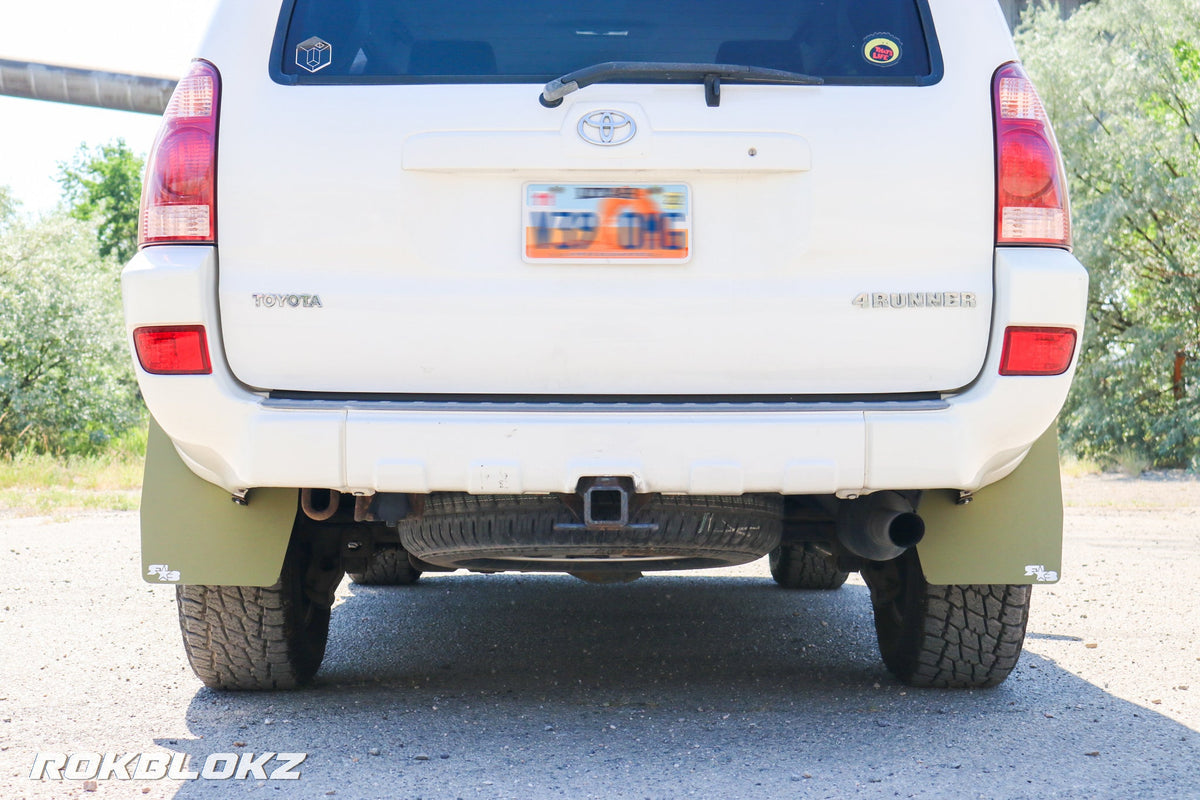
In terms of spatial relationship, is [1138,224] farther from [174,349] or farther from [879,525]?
[174,349]

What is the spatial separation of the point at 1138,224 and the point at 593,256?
16325 mm

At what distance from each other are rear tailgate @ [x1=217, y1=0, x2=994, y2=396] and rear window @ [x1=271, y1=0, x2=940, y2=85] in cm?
15

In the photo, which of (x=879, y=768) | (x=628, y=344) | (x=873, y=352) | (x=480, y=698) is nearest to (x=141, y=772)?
(x=480, y=698)

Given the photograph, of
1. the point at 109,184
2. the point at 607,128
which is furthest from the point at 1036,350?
the point at 109,184

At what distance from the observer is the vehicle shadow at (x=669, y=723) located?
2.67m

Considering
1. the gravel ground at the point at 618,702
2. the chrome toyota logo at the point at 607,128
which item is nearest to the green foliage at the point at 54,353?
the gravel ground at the point at 618,702

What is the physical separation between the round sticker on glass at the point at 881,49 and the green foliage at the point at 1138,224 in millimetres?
14327

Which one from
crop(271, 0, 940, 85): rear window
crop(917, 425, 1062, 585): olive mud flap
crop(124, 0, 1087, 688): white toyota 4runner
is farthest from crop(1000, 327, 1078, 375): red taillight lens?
→ crop(271, 0, 940, 85): rear window

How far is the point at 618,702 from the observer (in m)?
3.49

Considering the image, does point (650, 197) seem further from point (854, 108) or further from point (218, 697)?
point (218, 697)

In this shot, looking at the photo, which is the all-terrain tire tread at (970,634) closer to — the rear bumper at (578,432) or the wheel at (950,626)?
the wheel at (950,626)

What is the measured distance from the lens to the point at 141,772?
2.74 meters

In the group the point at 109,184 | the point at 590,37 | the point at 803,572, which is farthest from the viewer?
the point at 109,184

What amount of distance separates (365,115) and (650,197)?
704 millimetres
